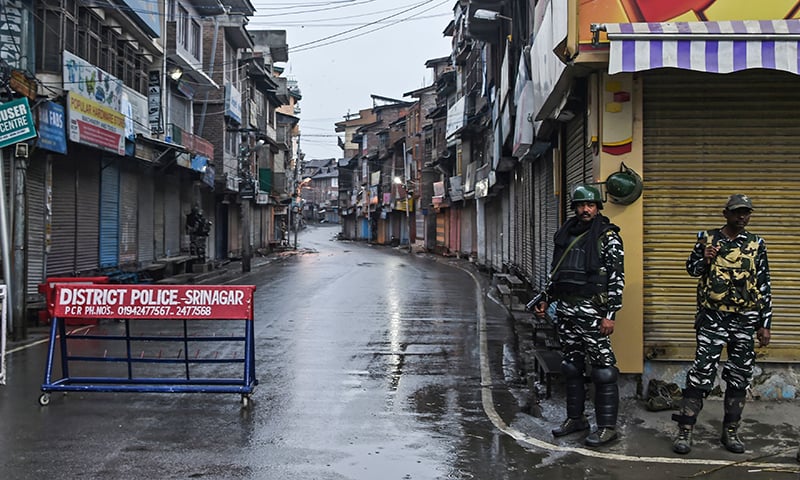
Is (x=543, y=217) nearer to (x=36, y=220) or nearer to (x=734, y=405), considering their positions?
(x=734, y=405)

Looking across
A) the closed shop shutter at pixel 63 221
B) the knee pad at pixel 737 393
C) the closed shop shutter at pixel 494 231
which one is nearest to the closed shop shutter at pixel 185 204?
the closed shop shutter at pixel 63 221

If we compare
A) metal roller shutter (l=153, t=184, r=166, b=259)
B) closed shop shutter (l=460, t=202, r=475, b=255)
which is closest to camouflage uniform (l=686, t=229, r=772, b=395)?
metal roller shutter (l=153, t=184, r=166, b=259)

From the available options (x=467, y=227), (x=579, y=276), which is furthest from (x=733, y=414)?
(x=467, y=227)

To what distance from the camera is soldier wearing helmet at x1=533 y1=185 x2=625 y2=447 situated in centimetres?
649

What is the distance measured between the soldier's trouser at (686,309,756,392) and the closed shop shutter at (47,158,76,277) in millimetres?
15423

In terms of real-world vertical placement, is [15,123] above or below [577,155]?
above

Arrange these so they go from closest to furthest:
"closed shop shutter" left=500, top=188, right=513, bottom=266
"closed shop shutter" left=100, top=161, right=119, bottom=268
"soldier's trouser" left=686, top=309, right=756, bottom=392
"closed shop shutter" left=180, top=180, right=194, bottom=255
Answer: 1. "soldier's trouser" left=686, top=309, right=756, bottom=392
2. "closed shop shutter" left=100, top=161, right=119, bottom=268
3. "closed shop shutter" left=500, top=188, right=513, bottom=266
4. "closed shop shutter" left=180, top=180, right=194, bottom=255

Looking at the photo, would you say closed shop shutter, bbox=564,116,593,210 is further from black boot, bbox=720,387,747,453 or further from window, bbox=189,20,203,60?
window, bbox=189,20,203,60

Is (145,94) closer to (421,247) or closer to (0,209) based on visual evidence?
(0,209)

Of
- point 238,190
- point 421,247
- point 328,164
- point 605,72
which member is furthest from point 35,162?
point 328,164

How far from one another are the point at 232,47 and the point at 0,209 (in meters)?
29.0

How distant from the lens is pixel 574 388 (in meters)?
6.73

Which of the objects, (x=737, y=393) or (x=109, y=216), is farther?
(x=109, y=216)

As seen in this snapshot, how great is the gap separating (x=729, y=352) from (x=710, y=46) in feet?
9.26
